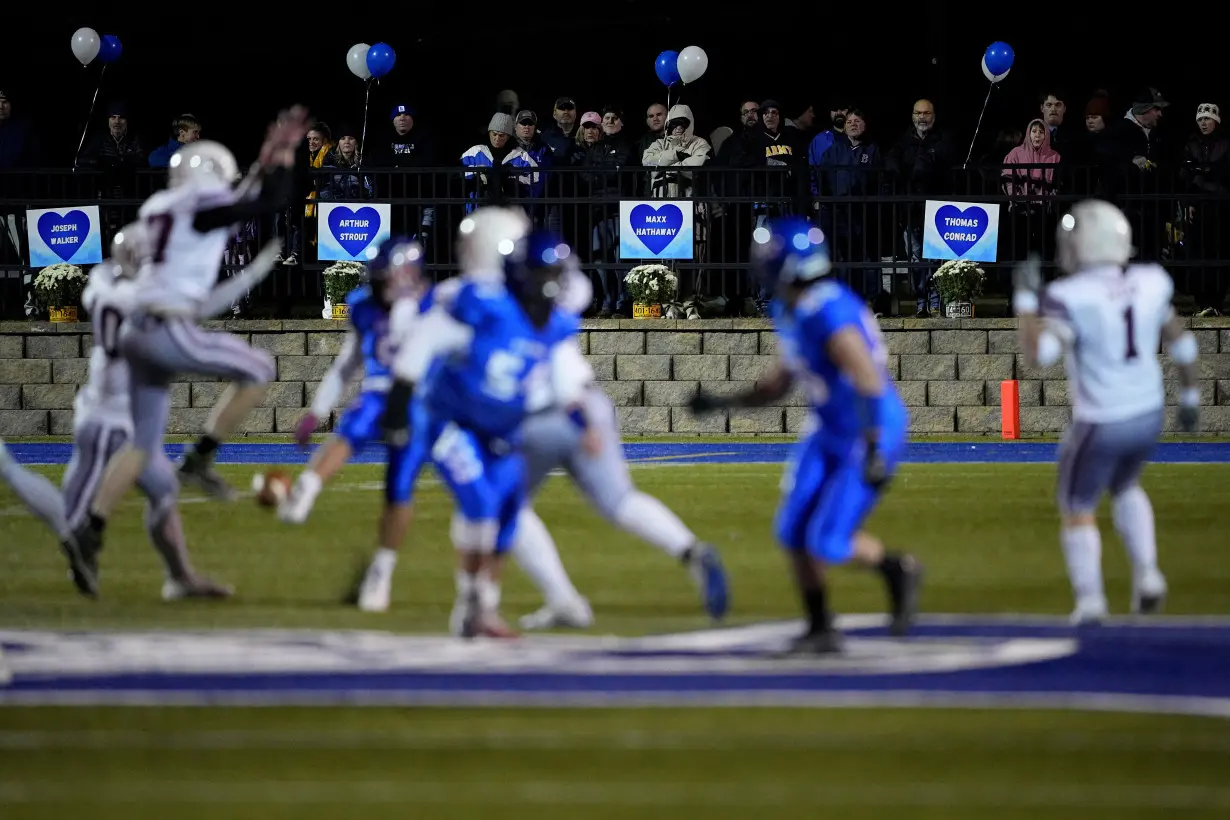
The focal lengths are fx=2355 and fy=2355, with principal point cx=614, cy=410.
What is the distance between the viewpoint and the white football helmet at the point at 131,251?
37.8 feet

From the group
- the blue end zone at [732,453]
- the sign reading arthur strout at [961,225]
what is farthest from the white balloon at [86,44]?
the sign reading arthur strout at [961,225]

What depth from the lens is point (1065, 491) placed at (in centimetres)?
1021

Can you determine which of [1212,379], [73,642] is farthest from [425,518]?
[1212,379]

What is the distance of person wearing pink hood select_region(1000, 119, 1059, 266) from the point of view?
22.6m

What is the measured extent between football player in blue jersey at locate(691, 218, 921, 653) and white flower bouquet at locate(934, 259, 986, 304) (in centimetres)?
1425

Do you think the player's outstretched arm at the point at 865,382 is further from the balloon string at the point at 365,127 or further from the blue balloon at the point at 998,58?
the blue balloon at the point at 998,58

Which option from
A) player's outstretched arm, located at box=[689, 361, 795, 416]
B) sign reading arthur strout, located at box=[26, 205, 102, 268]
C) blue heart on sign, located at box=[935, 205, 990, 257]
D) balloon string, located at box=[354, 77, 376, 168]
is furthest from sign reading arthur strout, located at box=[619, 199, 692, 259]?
player's outstretched arm, located at box=[689, 361, 795, 416]

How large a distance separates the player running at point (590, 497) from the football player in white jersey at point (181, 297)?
2.22m

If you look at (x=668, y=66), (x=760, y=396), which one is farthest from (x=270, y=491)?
(x=668, y=66)

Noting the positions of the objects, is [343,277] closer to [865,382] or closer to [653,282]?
[653,282]

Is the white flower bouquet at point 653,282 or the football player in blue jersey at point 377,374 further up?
the white flower bouquet at point 653,282

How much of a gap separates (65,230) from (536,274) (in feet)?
48.3

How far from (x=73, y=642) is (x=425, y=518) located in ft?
19.6

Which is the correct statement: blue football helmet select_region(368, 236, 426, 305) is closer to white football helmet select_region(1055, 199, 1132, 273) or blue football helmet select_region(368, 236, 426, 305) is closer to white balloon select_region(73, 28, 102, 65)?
white football helmet select_region(1055, 199, 1132, 273)
